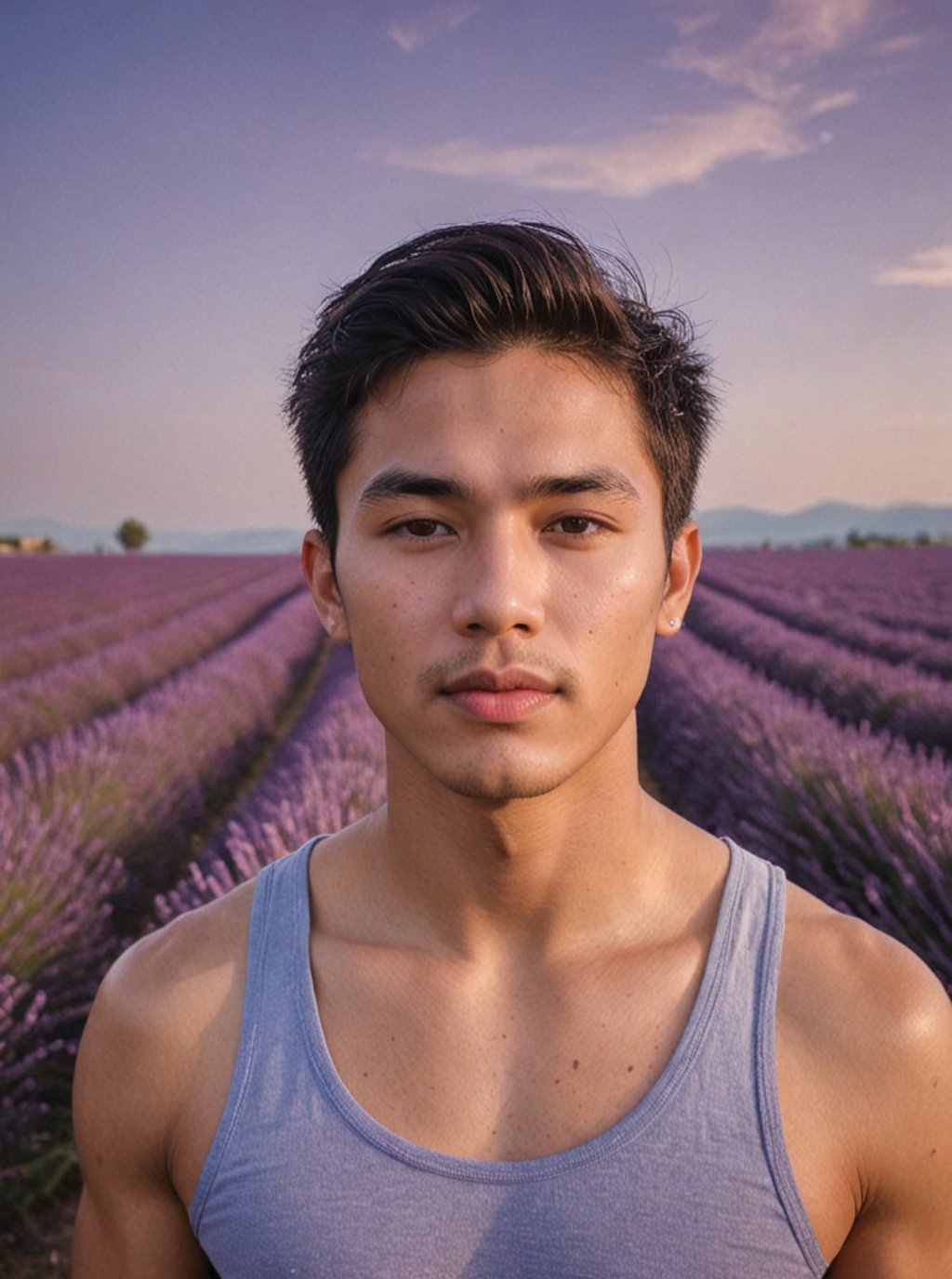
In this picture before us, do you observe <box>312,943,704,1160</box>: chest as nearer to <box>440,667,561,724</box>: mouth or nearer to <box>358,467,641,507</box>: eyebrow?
<box>440,667,561,724</box>: mouth

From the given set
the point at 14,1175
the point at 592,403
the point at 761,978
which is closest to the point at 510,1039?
the point at 761,978

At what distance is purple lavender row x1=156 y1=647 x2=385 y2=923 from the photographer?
3.12m

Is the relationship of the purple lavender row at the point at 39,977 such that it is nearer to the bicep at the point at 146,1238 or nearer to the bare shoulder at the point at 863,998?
the bicep at the point at 146,1238

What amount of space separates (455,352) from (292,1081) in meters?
0.86

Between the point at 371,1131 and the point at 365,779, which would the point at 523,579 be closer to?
the point at 371,1131

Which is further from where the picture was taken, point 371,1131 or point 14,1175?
point 14,1175

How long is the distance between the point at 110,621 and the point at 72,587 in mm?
9024

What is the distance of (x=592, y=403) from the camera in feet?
3.92

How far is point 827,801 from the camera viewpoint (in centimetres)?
380

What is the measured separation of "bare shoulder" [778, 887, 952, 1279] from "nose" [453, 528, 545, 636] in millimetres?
525

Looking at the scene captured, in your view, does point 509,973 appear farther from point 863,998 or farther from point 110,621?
point 110,621

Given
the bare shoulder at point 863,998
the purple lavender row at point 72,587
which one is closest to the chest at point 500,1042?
the bare shoulder at point 863,998

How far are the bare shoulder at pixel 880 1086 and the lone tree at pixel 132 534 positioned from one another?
8248cm

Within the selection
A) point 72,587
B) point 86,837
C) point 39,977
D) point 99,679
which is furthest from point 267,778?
point 72,587
